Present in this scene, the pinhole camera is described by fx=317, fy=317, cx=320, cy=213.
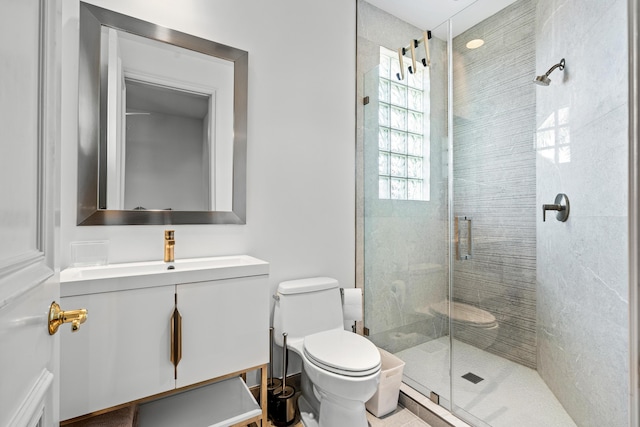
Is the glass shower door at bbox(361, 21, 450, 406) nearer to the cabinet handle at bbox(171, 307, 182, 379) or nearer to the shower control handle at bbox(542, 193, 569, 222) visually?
the shower control handle at bbox(542, 193, 569, 222)

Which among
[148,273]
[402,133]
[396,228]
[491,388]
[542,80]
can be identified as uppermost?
[542,80]

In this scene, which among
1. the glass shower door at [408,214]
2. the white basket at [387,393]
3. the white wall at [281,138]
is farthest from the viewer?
the glass shower door at [408,214]

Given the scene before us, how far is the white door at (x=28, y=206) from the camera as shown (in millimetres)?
426

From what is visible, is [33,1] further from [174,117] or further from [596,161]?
[596,161]

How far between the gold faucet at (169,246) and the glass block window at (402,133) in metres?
1.38

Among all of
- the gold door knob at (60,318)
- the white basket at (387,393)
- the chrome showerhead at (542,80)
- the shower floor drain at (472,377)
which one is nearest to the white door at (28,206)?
the gold door knob at (60,318)

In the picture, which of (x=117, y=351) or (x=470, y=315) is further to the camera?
(x=470, y=315)

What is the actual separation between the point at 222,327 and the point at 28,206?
1043mm

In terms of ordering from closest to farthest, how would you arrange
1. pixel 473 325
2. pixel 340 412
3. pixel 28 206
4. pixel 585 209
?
pixel 28 206
pixel 585 209
pixel 340 412
pixel 473 325

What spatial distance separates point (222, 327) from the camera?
1421mm

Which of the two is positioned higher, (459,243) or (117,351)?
(459,243)

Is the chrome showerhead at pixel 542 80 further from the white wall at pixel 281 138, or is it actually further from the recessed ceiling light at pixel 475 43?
the white wall at pixel 281 138

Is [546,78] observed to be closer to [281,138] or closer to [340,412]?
[281,138]

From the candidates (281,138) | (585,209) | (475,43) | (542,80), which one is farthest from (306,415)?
(475,43)
